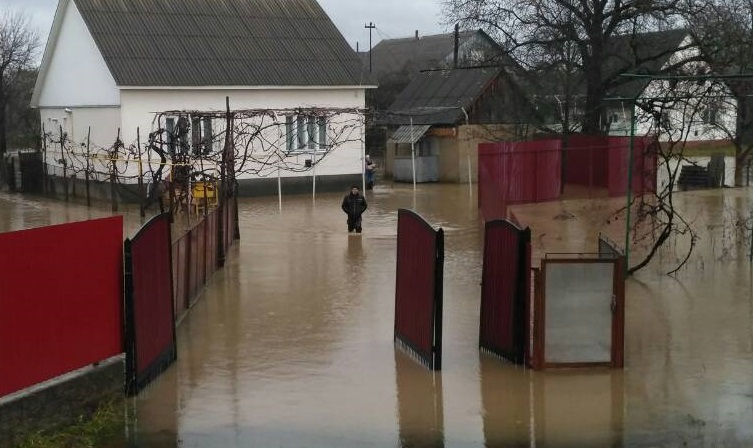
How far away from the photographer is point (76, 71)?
35.2 m

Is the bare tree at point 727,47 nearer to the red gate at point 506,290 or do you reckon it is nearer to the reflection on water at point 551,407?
the red gate at point 506,290

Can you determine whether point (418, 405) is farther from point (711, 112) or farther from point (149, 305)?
point (711, 112)

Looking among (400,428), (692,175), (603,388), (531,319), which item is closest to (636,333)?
(531,319)

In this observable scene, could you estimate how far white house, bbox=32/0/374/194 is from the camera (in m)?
32.5

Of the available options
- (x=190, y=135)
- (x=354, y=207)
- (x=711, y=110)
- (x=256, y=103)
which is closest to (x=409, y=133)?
(x=256, y=103)

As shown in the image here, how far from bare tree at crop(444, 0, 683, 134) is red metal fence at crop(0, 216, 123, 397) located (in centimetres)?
2203

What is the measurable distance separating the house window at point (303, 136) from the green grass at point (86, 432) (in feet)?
82.6

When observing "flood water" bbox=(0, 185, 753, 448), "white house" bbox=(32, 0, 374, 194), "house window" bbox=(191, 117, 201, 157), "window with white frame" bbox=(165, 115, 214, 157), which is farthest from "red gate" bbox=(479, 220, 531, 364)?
"white house" bbox=(32, 0, 374, 194)

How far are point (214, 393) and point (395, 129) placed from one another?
32.4 metres

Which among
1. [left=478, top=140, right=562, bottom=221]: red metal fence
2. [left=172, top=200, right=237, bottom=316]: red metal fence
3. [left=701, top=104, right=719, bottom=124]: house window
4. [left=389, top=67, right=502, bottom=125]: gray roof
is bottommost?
[left=172, top=200, right=237, bottom=316]: red metal fence

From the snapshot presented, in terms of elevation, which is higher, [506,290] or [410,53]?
[410,53]

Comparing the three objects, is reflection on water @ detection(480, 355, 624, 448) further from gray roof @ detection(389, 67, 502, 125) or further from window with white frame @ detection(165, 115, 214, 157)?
gray roof @ detection(389, 67, 502, 125)

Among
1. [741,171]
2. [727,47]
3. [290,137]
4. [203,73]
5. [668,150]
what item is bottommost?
[741,171]

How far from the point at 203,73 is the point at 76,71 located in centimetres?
509
